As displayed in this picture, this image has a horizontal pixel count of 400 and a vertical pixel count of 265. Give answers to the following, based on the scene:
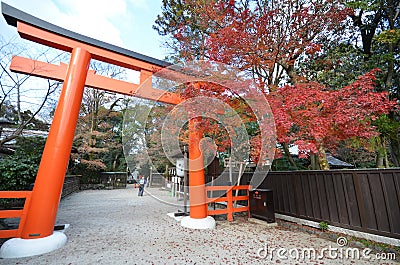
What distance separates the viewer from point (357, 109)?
3494mm

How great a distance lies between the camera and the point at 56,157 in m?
3.42

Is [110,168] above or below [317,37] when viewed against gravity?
below

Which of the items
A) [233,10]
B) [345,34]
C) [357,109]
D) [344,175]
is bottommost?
[344,175]

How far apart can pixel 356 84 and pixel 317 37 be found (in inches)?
87.4

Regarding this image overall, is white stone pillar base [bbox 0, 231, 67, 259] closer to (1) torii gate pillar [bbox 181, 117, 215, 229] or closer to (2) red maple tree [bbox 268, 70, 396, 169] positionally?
(1) torii gate pillar [bbox 181, 117, 215, 229]

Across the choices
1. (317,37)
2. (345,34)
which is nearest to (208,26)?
(317,37)

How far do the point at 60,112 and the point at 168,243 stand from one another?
10.3 feet

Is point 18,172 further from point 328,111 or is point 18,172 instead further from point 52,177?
point 328,111

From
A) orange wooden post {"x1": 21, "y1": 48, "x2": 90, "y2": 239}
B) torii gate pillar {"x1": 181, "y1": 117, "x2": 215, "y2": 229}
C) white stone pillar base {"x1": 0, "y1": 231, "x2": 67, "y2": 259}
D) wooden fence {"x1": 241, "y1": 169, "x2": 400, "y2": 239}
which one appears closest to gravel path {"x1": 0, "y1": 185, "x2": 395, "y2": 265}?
white stone pillar base {"x1": 0, "y1": 231, "x2": 67, "y2": 259}

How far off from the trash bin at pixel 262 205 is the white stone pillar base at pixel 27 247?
4254 mm

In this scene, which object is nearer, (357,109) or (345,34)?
(357,109)

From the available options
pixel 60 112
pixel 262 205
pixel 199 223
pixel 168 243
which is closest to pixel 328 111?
pixel 262 205

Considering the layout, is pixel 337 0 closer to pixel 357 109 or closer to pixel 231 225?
pixel 357 109

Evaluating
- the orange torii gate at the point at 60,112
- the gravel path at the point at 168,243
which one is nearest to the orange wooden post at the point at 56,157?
the orange torii gate at the point at 60,112
